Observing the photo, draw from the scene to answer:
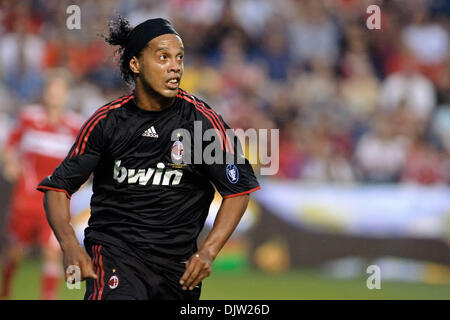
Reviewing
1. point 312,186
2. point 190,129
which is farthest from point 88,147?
point 312,186

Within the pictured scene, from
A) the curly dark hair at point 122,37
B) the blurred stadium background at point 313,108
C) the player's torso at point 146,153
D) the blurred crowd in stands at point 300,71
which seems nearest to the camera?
the player's torso at point 146,153

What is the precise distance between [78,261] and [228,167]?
3.45 ft

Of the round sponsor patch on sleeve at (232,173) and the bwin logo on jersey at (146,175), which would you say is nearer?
the round sponsor patch on sleeve at (232,173)

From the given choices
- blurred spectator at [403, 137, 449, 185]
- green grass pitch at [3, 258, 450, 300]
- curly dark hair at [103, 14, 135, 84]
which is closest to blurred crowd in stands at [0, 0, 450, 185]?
blurred spectator at [403, 137, 449, 185]

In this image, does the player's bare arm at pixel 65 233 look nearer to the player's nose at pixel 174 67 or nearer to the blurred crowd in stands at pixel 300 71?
the player's nose at pixel 174 67

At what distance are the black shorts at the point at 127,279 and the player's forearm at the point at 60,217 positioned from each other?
32 cm

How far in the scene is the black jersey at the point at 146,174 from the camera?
4215mm

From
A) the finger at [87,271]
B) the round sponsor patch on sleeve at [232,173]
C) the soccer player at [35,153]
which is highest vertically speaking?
the soccer player at [35,153]

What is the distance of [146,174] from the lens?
429cm

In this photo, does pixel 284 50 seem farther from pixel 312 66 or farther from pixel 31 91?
pixel 31 91

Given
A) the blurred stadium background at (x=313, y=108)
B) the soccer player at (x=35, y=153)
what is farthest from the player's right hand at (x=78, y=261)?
the blurred stadium background at (x=313, y=108)

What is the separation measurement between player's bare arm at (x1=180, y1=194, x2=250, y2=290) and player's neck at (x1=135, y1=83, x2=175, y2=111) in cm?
73
